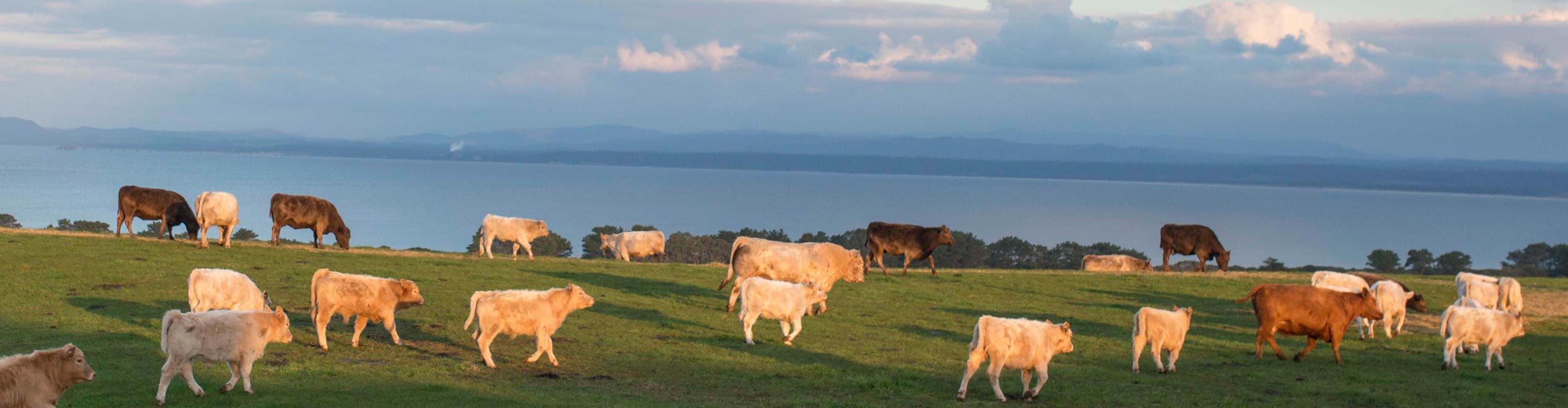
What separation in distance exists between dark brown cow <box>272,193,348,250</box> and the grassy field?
366 cm

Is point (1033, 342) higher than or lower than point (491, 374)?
higher

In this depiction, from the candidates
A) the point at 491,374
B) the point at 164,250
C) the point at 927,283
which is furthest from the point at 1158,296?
the point at 164,250

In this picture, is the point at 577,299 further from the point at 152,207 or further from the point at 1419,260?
the point at 1419,260

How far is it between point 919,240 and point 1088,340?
12.7 meters

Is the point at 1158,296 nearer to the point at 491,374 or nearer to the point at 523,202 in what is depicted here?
the point at 491,374

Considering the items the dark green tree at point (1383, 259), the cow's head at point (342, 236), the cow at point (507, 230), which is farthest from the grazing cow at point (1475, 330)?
the dark green tree at point (1383, 259)

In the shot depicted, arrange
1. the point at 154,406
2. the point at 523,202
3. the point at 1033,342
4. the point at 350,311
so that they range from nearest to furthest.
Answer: the point at 154,406 < the point at 1033,342 < the point at 350,311 < the point at 523,202

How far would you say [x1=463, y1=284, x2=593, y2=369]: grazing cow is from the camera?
14.5 metres

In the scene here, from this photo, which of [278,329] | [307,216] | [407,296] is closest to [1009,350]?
[278,329]

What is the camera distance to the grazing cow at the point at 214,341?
1141 centimetres

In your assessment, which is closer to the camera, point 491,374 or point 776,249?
point 491,374

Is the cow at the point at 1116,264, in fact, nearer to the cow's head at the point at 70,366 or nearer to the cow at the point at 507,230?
the cow at the point at 507,230

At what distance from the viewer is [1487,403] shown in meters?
14.4

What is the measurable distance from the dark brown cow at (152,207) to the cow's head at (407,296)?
53.4 ft
